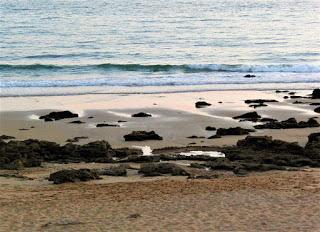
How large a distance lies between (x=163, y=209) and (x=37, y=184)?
3.23 m

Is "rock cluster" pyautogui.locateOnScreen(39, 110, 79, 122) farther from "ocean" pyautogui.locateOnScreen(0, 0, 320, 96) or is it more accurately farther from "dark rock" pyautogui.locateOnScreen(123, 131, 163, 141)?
"ocean" pyautogui.locateOnScreen(0, 0, 320, 96)

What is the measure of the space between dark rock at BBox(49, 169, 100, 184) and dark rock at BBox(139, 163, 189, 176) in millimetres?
1034

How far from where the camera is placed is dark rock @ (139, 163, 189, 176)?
1448 centimetres

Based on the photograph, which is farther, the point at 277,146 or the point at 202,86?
the point at 202,86

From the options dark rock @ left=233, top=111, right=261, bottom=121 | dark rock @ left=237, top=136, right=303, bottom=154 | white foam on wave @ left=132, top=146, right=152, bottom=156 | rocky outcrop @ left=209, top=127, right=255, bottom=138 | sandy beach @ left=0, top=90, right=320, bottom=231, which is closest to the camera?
sandy beach @ left=0, top=90, right=320, bottom=231

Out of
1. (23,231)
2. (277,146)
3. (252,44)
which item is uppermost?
(252,44)

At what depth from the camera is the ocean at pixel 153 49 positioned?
106 feet

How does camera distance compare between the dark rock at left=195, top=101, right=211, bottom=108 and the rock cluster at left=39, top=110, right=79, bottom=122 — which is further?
the dark rock at left=195, top=101, right=211, bottom=108

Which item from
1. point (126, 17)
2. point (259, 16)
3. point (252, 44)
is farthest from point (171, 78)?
point (259, 16)

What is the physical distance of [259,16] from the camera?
69438 mm

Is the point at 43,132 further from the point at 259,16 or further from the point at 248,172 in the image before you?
the point at 259,16

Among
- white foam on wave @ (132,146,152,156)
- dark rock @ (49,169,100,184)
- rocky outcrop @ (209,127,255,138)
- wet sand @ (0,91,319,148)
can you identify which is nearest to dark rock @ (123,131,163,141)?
wet sand @ (0,91,319,148)

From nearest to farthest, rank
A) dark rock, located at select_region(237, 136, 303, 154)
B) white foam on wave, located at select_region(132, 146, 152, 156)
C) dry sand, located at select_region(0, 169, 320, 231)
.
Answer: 1. dry sand, located at select_region(0, 169, 320, 231)
2. dark rock, located at select_region(237, 136, 303, 154)
3. white foam on wave, located at select_region(132, 146, 152, 156)

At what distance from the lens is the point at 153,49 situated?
44.6m
